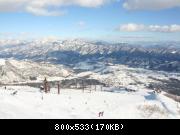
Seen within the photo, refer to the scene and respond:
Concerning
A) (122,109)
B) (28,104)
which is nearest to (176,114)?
(122,109)
